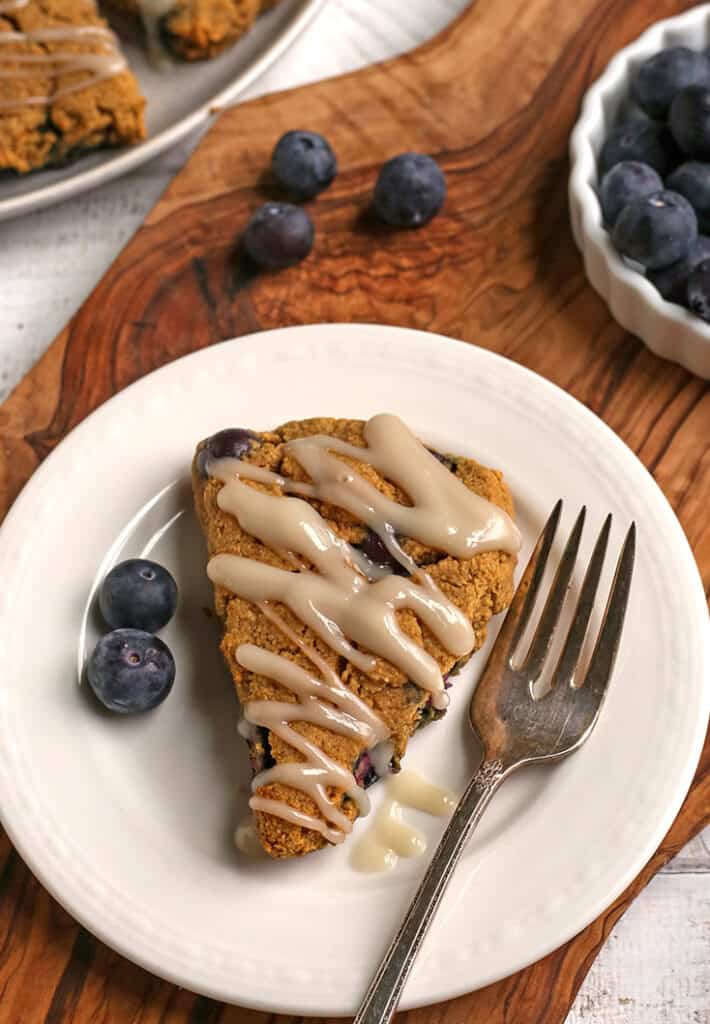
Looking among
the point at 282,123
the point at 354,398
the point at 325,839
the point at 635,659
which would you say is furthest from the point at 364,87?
the point at 325,839

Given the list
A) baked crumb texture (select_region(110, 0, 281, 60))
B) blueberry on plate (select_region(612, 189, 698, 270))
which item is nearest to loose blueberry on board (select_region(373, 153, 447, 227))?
blueberry on plate (select_region(612, 189, 698, 270))

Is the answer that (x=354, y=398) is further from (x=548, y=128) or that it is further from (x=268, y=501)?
(x=548, y=128)

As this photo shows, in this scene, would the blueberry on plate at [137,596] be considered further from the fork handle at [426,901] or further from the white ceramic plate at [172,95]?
the white ceramic plate at [172,95]

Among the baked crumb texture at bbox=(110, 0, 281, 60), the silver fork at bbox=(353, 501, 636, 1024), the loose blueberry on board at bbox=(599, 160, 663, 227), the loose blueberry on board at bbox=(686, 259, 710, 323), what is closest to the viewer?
the silver fork at bbox=(353, 501, 636, 1024)

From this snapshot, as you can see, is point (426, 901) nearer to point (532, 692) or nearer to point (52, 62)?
point (532, 692)

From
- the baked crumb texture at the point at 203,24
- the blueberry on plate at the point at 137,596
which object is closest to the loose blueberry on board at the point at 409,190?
the baked crumb texture at the point at 203,24

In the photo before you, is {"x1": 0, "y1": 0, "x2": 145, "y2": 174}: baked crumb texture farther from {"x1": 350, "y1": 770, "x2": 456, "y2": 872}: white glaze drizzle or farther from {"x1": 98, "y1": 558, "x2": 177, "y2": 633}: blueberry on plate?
{"x1": 350, "y1": 770, "x2": 456, "y2": 872}: white glaze drizzle

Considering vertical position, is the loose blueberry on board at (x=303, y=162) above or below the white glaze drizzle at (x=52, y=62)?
below
